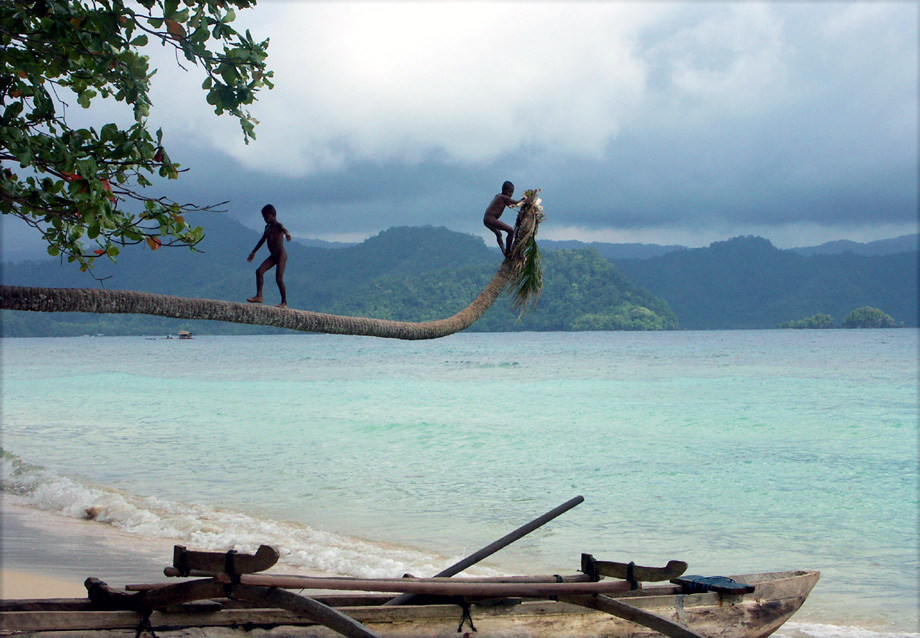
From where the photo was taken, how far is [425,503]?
34.1 feet

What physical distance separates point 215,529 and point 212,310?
19.3ft

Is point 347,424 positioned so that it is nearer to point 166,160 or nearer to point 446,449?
point 446,449

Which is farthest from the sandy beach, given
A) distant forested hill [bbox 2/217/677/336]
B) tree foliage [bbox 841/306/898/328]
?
tree foliage [bbox 841/306/898/328]

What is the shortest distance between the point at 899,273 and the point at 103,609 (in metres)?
138

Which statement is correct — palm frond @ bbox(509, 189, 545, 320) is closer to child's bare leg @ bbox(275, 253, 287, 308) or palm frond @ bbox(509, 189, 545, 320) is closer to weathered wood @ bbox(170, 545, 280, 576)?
child's bare leg @ bbox(275, 253, 287, 308)

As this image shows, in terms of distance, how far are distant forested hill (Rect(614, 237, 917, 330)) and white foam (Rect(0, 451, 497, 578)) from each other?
107193mm

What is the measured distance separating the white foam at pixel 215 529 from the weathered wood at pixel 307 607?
3.52m

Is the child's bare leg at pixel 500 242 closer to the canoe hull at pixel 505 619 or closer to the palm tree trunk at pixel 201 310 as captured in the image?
the palm tree trunk at pixel 201 310

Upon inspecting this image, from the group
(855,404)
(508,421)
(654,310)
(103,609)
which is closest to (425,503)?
(103,609)

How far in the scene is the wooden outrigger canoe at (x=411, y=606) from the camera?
9.82 feet

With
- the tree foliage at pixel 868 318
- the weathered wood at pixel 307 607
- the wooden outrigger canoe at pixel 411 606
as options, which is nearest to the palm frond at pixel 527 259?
the wooden outrigger canoe at pixel 411 606

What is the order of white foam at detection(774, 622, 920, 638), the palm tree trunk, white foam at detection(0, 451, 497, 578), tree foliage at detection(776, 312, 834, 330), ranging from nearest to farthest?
1. the palm tree trunk
2. white foam at detection(774, 622, 920, 638)
3. white foam at detection(0, 451, 497, 578)
4. tree foliage at detection(776, 312, 834, 330)

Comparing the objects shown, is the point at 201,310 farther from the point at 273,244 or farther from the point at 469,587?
the point at 469,587

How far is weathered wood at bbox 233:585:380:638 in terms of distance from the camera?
3018mm
